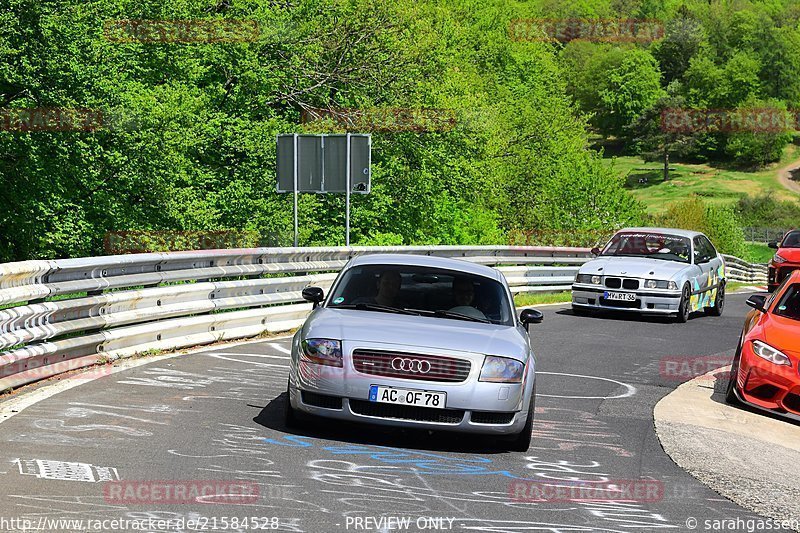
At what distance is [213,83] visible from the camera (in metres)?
34.4

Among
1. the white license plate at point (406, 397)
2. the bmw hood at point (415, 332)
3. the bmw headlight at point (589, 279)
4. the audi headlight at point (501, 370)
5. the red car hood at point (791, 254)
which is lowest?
the red car hood at point (791, 254)

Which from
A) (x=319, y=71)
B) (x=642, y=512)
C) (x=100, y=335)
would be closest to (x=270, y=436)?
(x=642, y=512)

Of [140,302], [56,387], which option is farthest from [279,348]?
[56,387]

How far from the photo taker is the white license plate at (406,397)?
8.05 meters

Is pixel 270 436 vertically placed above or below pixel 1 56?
below

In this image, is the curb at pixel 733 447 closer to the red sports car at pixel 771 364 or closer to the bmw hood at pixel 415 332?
the red sports car at pixel 771 364

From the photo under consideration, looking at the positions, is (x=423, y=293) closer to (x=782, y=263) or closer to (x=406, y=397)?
(x=406, y=397)

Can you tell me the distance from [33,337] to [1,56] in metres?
19.2

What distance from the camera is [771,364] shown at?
1084 cm

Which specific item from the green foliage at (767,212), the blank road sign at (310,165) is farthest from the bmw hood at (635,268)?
the green foliage at (767,212)

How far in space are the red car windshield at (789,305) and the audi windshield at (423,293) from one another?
3.62 metres

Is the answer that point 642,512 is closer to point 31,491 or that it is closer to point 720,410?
point 31,491

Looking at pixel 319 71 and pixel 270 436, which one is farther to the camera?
pixel 319 71

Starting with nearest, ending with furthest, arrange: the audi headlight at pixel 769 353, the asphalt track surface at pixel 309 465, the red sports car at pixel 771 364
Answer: the asphalt track surface at pixel 309 465
the red sports car at pixel 771 364
the audi headlight at pixel 769 353
